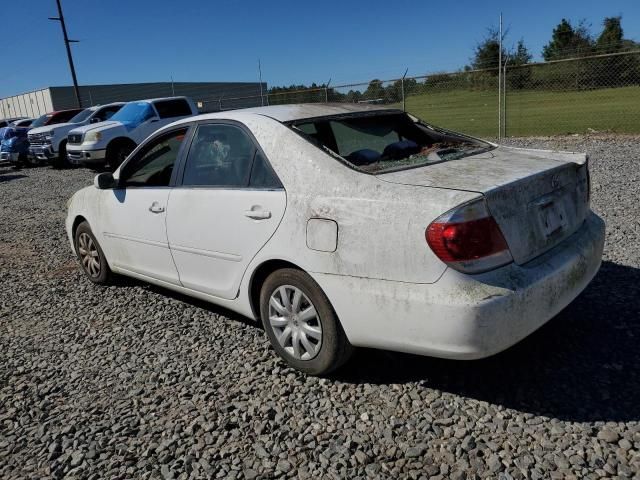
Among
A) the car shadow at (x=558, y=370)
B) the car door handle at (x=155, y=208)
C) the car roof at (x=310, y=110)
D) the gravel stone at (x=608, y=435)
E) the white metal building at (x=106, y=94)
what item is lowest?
the gravel stone at (x=608, y=435)

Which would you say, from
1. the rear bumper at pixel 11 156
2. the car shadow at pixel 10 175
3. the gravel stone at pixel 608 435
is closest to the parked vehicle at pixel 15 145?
the rear bumper at pixel 11 156

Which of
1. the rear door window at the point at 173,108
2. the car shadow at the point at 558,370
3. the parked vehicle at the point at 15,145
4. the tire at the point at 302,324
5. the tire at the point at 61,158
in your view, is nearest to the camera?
the car shadow at the point at 558,370

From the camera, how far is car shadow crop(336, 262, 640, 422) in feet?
9.32

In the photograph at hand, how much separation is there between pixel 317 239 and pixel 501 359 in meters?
1.39

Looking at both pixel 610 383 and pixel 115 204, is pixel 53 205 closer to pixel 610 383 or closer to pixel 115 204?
pixel 115 204

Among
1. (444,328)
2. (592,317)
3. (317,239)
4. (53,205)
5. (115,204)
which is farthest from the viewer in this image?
(53,205)

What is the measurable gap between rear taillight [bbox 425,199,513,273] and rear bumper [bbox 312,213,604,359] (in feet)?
0.18

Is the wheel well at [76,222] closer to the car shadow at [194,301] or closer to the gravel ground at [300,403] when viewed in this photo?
the car shadow at [194,301]

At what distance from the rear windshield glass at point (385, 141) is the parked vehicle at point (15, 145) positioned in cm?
1947

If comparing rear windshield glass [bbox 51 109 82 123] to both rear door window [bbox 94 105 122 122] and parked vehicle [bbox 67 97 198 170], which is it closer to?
rear door window [bbox 94 105 122 122]

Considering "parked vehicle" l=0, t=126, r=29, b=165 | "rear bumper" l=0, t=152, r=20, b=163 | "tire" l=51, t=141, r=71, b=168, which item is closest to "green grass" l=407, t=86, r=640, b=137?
"tire" l=51, t=141, r=71, b=168

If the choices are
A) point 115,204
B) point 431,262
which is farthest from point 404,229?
point 115,204

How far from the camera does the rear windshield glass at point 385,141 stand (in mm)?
3348

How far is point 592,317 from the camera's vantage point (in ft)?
12.3
